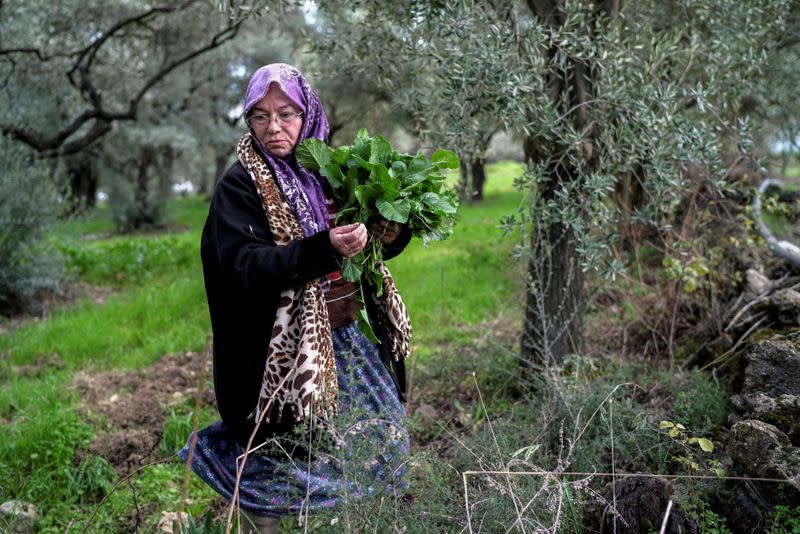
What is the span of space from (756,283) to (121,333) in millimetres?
5876

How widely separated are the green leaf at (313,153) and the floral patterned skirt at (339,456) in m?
0.71

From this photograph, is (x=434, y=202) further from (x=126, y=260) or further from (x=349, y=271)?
(x=126, y=260)

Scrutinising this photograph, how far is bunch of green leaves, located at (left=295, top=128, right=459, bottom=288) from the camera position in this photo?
2.66m

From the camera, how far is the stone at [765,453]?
8.75ft

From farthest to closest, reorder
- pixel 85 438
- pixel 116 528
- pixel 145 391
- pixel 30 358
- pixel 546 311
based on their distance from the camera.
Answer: pixel 30 358 < pixel 145 391 < pixel 546 311 < pixel 85 438 < pixel 116 528

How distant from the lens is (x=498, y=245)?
34.3 feet

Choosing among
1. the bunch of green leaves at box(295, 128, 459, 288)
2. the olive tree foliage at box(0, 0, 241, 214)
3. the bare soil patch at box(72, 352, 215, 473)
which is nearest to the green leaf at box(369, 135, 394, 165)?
the bunch of green leaves at box(295, 128, 459, 288)

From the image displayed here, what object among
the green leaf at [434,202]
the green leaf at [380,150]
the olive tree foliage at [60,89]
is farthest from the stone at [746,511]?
the olive tree foliage at [60,89]

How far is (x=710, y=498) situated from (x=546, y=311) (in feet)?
6.72

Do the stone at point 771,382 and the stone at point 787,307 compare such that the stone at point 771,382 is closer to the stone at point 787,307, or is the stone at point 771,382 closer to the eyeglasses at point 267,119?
the stone at point 787,307

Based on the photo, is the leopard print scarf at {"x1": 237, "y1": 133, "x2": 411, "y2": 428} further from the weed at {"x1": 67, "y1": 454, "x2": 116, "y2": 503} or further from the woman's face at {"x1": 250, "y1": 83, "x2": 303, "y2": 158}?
the weed at {"x1": 67, "y1": 454, "x2": 116, "y2": 503}

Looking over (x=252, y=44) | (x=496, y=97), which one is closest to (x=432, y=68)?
(x=496, y=97)

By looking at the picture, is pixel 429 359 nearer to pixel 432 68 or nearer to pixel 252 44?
pixel 432 68

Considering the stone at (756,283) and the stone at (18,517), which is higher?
the stone at (756,283)
